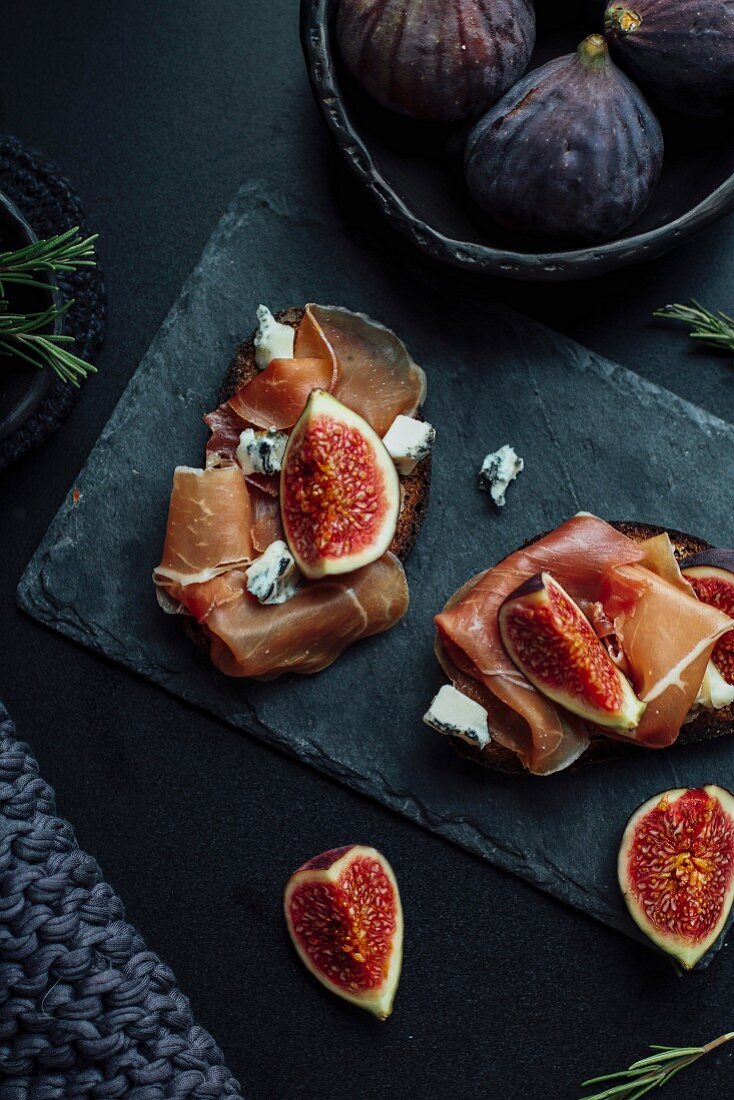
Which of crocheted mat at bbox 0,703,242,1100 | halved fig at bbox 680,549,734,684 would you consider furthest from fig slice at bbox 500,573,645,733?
crocheted mat at bbox 0,703,242,1100

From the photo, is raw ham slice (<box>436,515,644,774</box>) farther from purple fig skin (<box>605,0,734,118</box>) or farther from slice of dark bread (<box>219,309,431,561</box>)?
purple fig skin (<box>605,0,734,118</box>)

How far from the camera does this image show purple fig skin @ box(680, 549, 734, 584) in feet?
9.05

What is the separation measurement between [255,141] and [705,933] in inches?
98.2

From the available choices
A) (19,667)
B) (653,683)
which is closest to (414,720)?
(653,683)

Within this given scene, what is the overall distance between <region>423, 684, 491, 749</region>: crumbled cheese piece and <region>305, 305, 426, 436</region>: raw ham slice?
2.30ft

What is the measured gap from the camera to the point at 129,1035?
238 centimetres

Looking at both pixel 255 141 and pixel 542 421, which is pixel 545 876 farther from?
pixel 255 141

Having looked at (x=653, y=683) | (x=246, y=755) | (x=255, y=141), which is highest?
(x=255, y=141)

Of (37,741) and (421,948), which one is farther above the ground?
(37,741)

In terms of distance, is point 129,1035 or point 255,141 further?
point 255,141

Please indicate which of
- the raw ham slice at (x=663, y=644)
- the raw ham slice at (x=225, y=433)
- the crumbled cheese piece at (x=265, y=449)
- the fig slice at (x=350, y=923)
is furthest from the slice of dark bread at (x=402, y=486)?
the fig slice at (x=350, y=923)

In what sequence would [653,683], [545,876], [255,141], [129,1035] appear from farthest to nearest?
[255,141] < [545,876] < [653,683] < [129,1035]

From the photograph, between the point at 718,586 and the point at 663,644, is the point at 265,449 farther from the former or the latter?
the point at 718,586

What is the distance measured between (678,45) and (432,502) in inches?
49.8
